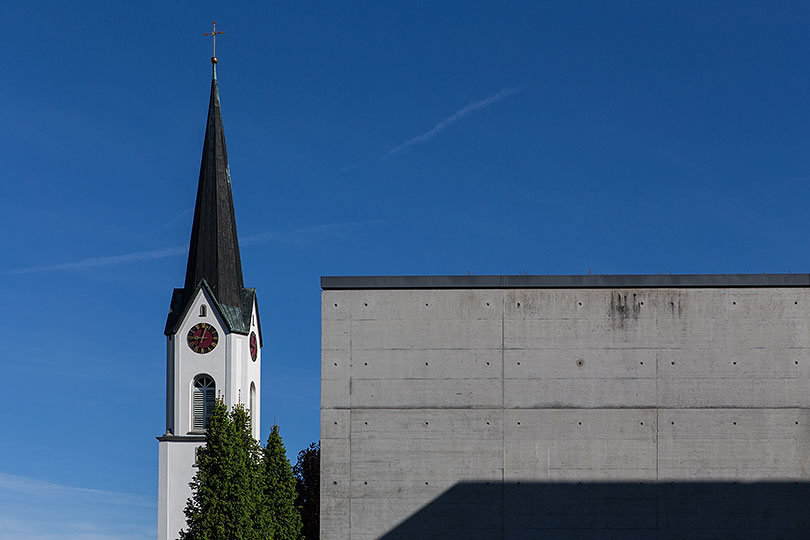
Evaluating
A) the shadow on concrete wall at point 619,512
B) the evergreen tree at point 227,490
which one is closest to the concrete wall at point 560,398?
the shadow on concrete wall at point 619,512

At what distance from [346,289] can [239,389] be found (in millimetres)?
25025

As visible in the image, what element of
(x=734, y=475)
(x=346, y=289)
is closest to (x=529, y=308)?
(x=346, y=289)

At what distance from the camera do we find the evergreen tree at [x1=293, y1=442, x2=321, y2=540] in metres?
48.3

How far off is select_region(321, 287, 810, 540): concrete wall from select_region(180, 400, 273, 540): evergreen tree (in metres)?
13.0

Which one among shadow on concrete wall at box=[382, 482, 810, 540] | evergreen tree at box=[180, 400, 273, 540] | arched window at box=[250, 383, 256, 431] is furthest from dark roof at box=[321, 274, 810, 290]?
arched window at box=[250, 383, 256, 431]

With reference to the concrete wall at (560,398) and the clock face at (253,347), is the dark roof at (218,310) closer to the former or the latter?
the clock face at (253,347)

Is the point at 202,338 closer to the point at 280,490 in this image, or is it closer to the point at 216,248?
the point at 216,248

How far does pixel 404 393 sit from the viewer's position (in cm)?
2572

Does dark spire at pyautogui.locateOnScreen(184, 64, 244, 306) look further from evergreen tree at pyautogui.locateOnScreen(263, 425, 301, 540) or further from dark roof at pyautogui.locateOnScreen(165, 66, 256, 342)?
evergreen tree at pyautogui.locateOnScreen(263, 425, 301, 540)

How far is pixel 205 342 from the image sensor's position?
50031 mm

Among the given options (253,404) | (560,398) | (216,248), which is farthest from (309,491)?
(560,398)

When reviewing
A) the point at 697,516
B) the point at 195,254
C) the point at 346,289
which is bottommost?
the point at 697,516

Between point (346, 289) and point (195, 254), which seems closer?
point (346, 289)

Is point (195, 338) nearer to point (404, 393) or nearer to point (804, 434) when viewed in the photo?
point (404, 393)
